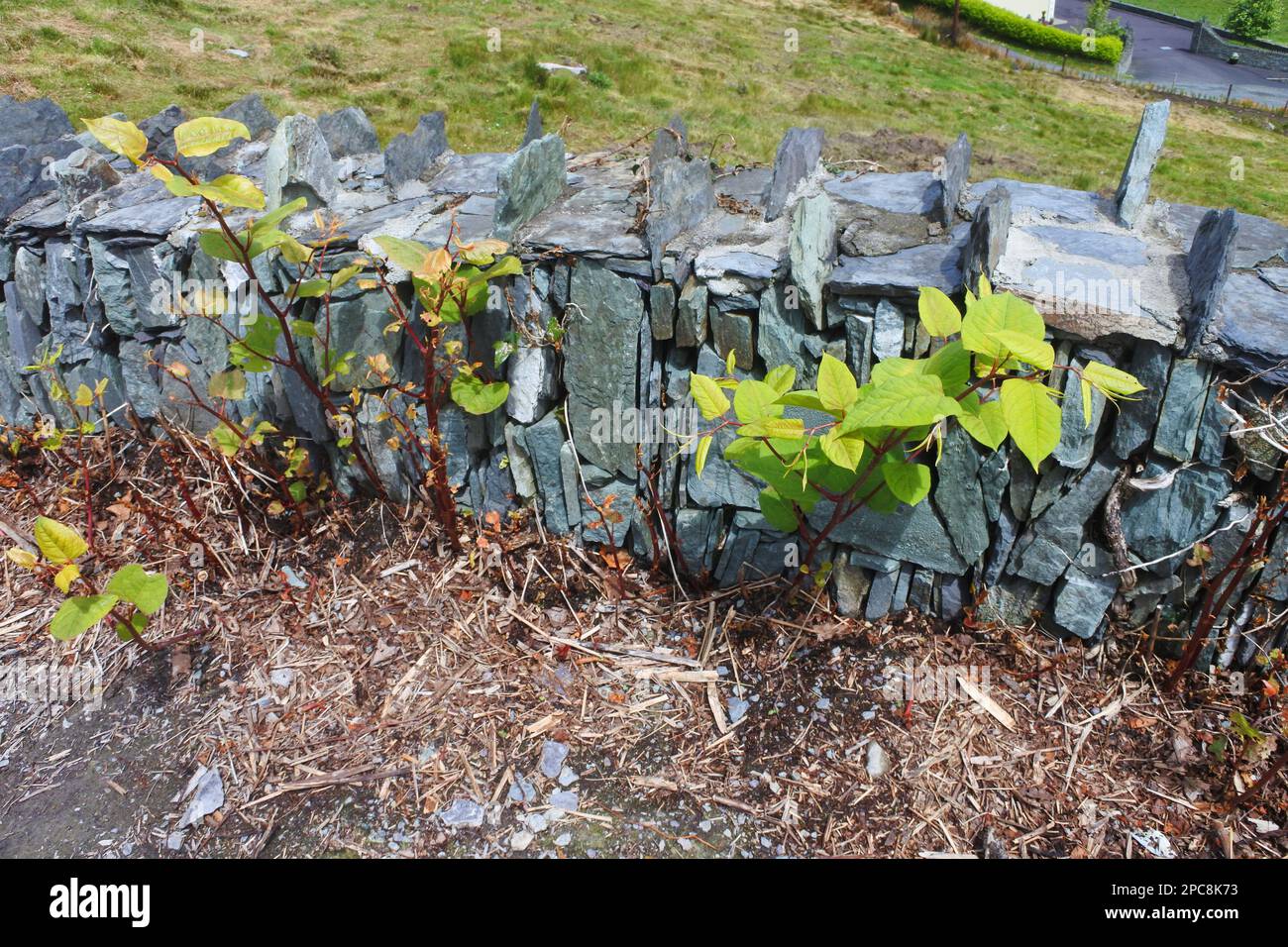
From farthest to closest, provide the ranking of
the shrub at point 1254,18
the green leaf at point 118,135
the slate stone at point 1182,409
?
the shrub at point 1254,18 → the slate stone at point 1182,409 → the green leaf at point 118,135

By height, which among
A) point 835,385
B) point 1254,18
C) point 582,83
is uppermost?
point 1254,18

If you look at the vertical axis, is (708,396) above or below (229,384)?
above

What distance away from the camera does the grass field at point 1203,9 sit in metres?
24.9

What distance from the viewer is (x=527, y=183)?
2771mm

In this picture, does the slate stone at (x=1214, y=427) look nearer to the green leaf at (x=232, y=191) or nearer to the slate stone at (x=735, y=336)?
the slate stone at (x=735, y=336)

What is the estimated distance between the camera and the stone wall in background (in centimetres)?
226

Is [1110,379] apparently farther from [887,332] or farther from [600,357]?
[600,357]

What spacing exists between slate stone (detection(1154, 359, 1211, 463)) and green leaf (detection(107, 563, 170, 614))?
293cm

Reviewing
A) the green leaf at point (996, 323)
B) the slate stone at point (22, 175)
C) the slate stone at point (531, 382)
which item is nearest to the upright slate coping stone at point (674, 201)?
the slate stone at point (531, 382)

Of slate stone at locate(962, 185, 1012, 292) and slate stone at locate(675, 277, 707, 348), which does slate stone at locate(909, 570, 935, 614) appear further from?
slate stone at locate(675, 277, 707, 348)

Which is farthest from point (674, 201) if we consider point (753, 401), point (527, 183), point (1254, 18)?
point (1254, 18)

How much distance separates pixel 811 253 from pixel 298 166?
81.7 inches

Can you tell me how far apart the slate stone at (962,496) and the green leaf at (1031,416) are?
1.80ft

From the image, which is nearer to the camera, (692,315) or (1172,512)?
(1172,512)
